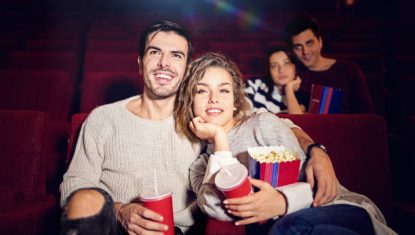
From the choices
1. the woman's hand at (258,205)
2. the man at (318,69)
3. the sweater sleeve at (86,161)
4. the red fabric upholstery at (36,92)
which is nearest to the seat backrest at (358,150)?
the woman's hand at (258,205)

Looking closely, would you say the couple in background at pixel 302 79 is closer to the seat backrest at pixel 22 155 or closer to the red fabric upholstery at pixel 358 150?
the red fabric upholstery at pixel 358 150

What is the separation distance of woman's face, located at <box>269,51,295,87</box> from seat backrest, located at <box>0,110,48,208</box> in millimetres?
1070

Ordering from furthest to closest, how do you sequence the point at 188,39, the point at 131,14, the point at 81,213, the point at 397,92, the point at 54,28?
the point at 131,14 < the point at 54,28 < the point at 397,92 < the point at 188,39 < the point at 81,213

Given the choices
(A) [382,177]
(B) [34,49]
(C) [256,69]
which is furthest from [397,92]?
(B) [34,49]

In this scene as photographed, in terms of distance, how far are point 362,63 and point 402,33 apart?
809 millimetres

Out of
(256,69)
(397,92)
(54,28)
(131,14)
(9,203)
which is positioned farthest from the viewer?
(131,14)

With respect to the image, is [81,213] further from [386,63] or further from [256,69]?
[386,63]

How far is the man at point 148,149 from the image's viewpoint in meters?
0.80

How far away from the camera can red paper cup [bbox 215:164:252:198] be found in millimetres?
602

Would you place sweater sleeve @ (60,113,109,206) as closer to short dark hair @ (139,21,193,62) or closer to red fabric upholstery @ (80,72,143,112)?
short dark hair @ (139,21,193,62)

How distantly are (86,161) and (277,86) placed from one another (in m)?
1.05

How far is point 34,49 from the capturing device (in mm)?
2521

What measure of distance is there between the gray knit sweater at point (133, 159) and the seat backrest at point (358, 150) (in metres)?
0.38

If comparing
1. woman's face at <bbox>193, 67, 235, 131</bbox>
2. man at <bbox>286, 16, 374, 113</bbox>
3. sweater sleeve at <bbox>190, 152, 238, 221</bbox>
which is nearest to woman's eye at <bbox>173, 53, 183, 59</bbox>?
woman's face at <bbox>193, 67, 235, 131</bbox>
